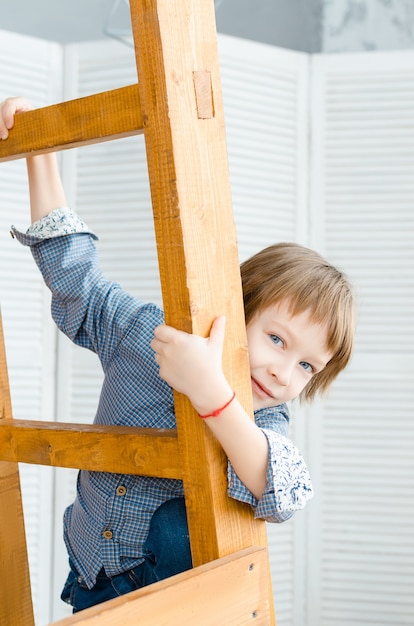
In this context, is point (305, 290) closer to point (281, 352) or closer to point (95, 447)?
point (281, 352)

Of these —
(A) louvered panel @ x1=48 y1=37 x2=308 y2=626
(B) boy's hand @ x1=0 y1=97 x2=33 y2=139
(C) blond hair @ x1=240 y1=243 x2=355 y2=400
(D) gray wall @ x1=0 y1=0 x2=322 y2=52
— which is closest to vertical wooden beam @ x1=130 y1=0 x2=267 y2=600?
(B) boy's hand @ x1=0 y1=97 x2=33 y2=139

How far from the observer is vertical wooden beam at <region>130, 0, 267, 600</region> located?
26.7 inches

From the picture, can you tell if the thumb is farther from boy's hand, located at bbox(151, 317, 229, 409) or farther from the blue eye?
the blue eye

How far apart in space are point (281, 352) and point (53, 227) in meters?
0.31

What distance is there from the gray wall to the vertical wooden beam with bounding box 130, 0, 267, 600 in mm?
1906

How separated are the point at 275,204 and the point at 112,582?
4.94 feet

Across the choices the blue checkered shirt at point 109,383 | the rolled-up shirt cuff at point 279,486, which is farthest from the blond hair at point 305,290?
the rolled-up shirt cuff at point 279,486

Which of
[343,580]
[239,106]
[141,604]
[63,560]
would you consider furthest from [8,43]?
[141,604]

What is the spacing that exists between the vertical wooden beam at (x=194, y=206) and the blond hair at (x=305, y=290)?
0.31 metres

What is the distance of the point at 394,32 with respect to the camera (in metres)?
2.71

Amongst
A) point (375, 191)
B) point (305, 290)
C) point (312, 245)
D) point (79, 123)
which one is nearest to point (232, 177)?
point (312, 245)

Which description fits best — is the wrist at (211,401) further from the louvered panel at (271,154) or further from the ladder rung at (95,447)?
the louvered panel at (271,154)

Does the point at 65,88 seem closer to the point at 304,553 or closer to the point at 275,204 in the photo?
the point at 275,204

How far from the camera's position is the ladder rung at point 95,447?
73 centimetres
